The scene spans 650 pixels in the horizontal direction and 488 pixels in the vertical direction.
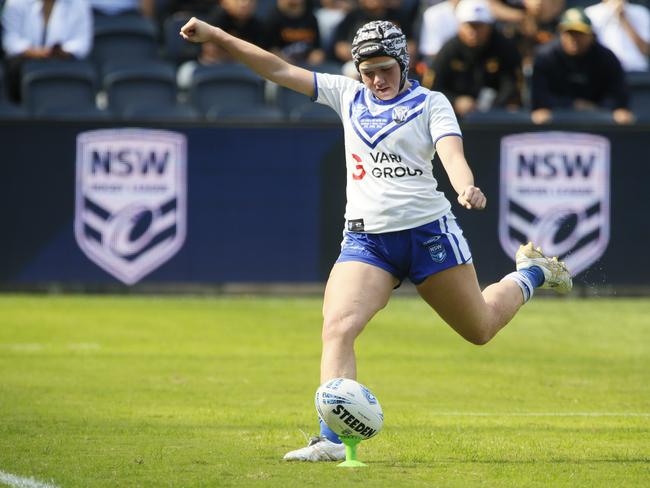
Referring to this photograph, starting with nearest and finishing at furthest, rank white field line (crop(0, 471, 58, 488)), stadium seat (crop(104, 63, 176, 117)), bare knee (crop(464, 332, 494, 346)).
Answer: white field line (crop(0, 471, 58, 488)) < bare knee (crop(464, 332, 494, 346)) < stadium seat (crop(104, 63, 176, 117))

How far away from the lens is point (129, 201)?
613 inches

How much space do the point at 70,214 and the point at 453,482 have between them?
10.1 m

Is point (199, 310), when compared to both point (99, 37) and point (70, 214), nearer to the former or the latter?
point (70, 214)

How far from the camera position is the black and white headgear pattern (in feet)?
22.7

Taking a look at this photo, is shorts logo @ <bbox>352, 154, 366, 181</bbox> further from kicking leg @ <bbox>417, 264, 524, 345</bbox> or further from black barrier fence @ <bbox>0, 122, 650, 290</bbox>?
black barrier fence @ <bbox>0, 122, 650, 290</bbox>

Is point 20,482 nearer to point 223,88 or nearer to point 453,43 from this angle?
point 453,43

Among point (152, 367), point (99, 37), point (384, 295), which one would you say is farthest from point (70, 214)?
point (384, 295)

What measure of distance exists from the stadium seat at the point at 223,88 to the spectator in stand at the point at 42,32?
1611mm

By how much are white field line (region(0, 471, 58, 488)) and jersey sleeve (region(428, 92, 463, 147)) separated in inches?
101

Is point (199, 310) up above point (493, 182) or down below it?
below

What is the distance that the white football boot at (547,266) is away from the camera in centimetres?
831

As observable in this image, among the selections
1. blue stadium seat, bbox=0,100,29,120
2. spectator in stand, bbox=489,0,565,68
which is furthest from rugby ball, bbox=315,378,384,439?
spectator in stand, bbox=489,0,565,68

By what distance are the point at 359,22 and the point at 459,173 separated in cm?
1192

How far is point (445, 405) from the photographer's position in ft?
30.1
